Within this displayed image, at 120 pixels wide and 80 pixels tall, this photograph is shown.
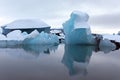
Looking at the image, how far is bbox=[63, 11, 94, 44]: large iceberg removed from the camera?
Result: 31.6 feet

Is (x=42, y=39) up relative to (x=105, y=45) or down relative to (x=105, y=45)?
up

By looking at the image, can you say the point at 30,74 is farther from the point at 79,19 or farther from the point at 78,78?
the point at 79,19

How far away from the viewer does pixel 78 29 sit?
31.8 feet

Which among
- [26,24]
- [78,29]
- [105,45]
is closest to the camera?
[78,29]

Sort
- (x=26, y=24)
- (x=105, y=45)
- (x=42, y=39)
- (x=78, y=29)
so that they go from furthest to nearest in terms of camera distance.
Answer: (x=26, y=24) → (x=42, y=39) → (x=105, y=45) → (x=78, y=29)

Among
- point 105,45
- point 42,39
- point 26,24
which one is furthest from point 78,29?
point 26,24

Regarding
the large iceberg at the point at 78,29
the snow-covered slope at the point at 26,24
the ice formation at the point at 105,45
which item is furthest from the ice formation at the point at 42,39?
the snow-covered slope at the point at 26,24

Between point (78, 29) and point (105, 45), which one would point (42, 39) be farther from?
point (105, 45)

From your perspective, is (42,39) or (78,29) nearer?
(78,29)

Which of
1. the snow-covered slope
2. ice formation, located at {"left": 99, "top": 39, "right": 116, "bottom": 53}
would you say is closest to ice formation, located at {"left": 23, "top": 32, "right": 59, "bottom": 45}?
ice formation, located at {"left": 99, "top": 39, "right": 116, "bottom": 53}

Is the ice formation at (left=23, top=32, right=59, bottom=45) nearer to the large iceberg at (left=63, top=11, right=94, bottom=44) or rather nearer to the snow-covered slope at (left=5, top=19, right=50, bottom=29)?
the large iceberg at (left=63, top=11, right=94, bottom=44)

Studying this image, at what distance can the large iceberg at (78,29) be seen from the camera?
380 inches

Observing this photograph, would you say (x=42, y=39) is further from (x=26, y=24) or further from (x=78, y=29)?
(x=26, y=24)

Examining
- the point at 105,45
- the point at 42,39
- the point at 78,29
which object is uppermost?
the point at 78,29
